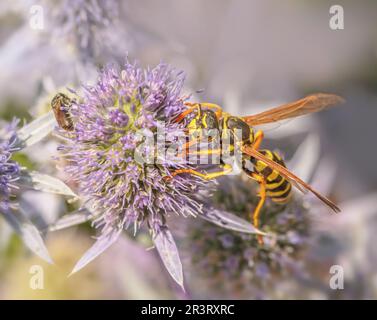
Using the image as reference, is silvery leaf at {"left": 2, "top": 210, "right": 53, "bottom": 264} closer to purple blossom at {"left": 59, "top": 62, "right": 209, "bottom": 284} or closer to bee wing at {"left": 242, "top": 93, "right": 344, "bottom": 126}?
purple blossom at {"left": 59, "top": 62, "right": 209, "bottom": 284}

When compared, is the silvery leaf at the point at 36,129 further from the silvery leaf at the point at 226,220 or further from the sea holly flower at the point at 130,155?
the silvery leaf at the point at 226,220

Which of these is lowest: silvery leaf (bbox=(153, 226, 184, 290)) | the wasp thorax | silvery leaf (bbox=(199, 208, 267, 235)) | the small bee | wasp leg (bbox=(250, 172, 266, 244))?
silvery leaf (bbox=(153, 226, 184, 290))

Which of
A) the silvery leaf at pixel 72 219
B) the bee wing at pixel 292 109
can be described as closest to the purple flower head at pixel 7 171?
the silvery leaf at pixel 72 219

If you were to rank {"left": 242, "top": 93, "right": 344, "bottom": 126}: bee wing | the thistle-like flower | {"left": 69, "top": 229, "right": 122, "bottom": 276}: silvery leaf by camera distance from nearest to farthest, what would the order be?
{"left": 69, "top": 229, "right": 122, "bottom": 276}: silvery leaf < {"left": 242, "top": 93, "right": 344, "bottom": 126}: bee wing < the thistle-like flower

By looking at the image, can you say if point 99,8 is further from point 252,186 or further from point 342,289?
point 342,289

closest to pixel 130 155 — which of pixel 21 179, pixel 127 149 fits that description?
pixel 127 149

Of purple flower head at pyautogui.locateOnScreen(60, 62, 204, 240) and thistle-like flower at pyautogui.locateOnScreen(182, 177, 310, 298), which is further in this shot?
thistle-like flower at pyautogui.locateOnScreen(182, 177, 310, 298)

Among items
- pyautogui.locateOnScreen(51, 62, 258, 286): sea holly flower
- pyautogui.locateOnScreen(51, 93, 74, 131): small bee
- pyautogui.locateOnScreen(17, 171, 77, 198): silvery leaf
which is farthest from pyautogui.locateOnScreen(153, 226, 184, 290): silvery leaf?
pyautogui.locateOnScreen(51, 93, 74, 131): small bee

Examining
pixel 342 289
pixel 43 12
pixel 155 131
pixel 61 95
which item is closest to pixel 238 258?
pixel 342 289
